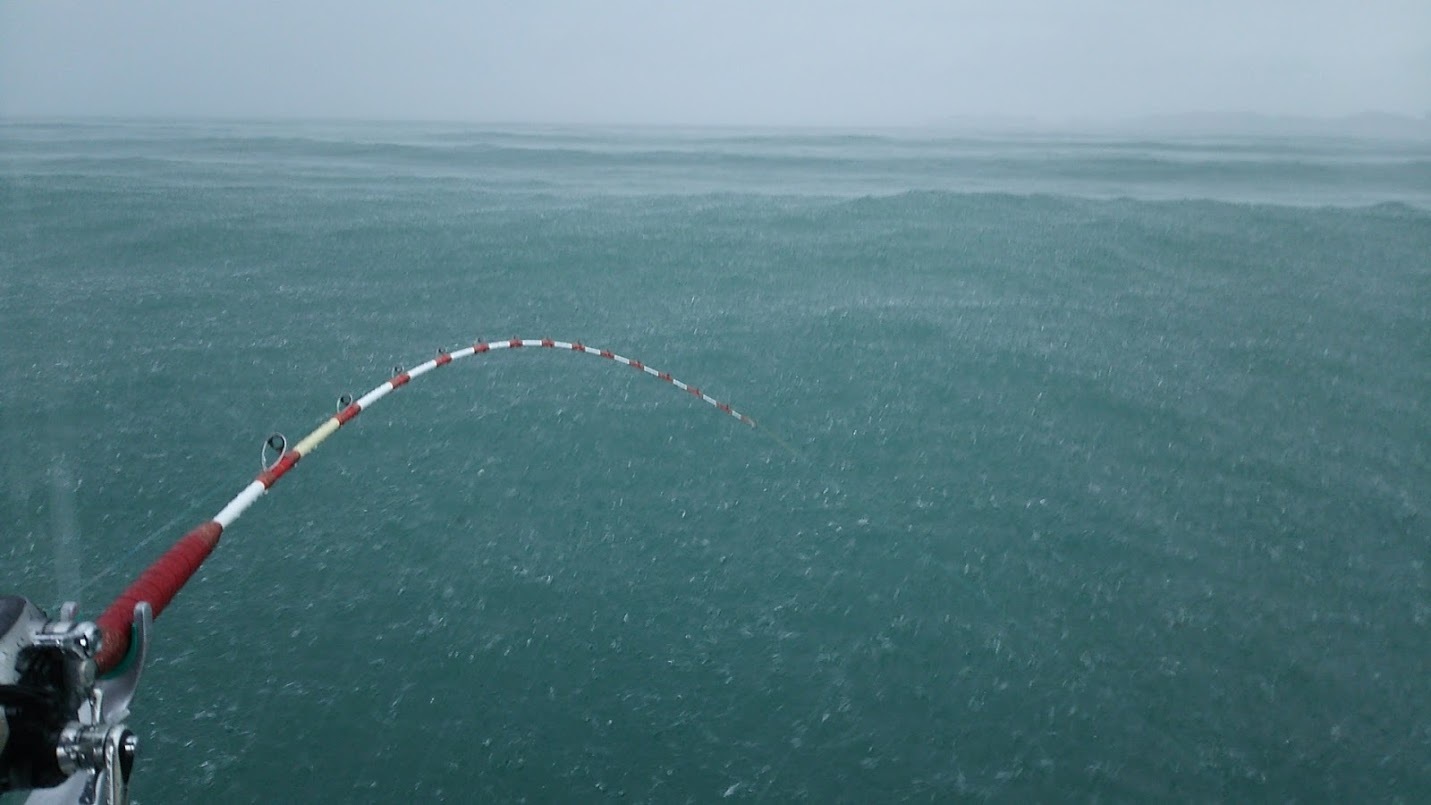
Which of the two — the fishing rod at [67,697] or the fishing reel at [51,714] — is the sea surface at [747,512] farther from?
the fishing reel at [51,714]

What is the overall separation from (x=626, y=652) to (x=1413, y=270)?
12.8m

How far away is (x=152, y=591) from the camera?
1714mm

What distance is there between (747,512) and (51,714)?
483 centimetres

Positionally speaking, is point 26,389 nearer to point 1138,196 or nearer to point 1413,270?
point 1413,270

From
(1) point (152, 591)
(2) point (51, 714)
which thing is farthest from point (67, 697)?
(1) point (152, 591)

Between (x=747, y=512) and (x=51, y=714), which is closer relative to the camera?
(x=51, y=714)

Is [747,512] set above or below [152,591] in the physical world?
below

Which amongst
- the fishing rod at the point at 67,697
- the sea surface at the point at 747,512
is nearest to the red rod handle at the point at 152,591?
the fishing rod at the point at 67,697

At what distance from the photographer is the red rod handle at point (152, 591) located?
1535 mm

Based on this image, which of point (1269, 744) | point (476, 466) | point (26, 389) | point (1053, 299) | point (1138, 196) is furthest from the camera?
point (1138, 196)

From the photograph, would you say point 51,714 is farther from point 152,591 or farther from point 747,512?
point 747,512

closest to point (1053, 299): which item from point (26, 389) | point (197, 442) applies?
point (197, 442)

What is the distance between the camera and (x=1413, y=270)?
1238 cm

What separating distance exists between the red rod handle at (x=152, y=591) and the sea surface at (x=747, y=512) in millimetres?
2088
